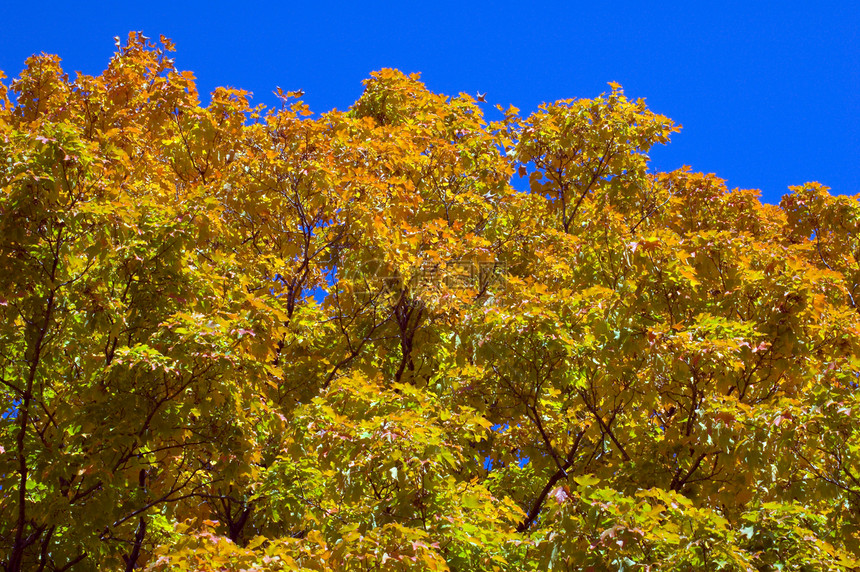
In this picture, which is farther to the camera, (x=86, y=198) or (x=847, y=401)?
(x=86, y=198)

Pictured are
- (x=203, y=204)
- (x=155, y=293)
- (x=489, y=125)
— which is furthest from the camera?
(x=489, y=125)

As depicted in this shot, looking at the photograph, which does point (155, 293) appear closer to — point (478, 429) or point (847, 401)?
point (478, 429)

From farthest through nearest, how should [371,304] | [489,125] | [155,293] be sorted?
1. [489,125]
2. [371,304]
3. [155,293]

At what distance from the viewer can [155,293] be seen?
838cm

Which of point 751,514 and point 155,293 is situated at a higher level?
point 155,293

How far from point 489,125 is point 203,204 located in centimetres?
742

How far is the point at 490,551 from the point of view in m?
7.70

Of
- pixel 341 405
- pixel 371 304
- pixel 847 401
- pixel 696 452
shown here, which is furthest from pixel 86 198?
pixel 847 401

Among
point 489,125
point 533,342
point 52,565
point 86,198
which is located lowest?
point 52,565

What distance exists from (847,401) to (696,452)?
188 cm

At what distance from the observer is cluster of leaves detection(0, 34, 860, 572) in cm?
734

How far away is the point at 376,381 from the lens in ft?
35.4

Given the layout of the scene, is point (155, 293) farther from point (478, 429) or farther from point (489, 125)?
point (489, 125)

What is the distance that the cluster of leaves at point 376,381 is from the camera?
7.34m
